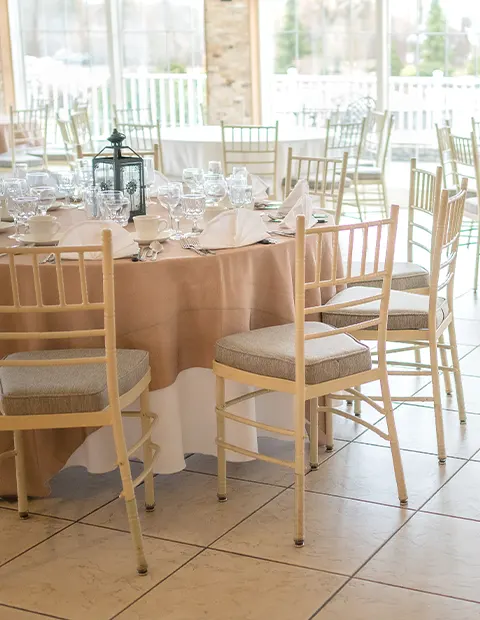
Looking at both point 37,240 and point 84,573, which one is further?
point 37,240

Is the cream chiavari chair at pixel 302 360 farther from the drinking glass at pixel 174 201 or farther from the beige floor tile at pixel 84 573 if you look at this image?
the drinking glass at pixel 174 201

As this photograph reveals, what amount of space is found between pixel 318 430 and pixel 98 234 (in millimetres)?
1024

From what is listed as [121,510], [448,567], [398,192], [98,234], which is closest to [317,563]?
[448,567]

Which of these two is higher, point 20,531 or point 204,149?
point 204,149

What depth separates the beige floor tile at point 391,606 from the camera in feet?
7.50

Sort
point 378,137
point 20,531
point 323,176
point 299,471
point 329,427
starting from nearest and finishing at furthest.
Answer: point 299,471
point 20,531
point 329,427
point 323,176
point 378,137

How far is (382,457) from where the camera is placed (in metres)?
3.24

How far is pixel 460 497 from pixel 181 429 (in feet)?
2.89

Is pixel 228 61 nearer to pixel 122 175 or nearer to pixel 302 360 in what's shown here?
pixel 122 175

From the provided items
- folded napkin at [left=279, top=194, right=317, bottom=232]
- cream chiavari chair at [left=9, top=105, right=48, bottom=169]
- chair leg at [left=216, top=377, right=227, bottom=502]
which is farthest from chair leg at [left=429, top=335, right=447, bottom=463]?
cream chiavari chair at [left=9, top=105, right=48, bottom=169]

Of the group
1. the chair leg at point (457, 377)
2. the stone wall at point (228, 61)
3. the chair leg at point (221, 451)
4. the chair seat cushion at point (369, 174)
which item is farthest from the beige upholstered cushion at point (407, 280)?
the stone wall at point (228, 61)

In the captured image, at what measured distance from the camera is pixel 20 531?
2.79 metres

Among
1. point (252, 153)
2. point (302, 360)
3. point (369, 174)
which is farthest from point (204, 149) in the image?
point (302, 360)

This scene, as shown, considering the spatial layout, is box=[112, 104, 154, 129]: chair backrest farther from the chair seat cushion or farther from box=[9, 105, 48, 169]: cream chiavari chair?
the chair seat cushion
